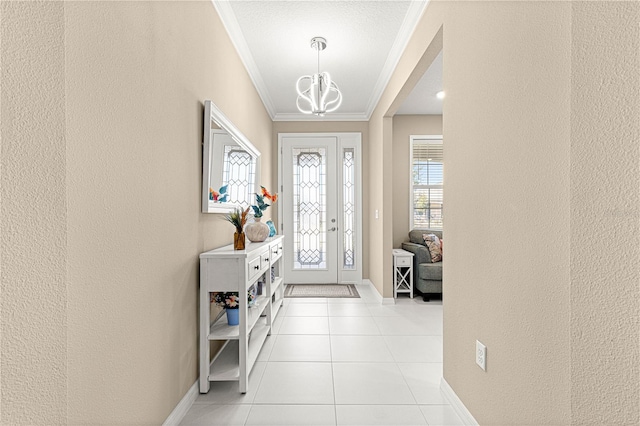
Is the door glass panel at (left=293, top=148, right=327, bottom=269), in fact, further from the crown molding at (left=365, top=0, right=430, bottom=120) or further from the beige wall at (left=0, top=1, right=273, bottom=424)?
the beige wall at (left=0, top=1, right=273, bottom=424)

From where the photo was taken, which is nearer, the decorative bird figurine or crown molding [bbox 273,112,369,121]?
the decorative bird figurine

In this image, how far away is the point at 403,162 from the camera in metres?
5.28

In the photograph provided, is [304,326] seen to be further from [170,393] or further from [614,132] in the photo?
[614,132]

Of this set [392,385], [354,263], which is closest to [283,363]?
[392,385]

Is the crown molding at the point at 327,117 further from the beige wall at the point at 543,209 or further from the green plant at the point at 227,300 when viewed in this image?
the green plant at the point at 227,300

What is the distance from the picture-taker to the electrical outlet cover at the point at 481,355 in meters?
1.54

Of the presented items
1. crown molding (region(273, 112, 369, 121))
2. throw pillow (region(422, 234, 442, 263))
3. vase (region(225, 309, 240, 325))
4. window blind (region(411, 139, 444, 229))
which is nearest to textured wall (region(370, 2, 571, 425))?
vase (region(225, 309, 240, 325))

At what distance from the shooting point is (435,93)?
442 cm

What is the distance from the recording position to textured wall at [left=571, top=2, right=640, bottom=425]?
78cm

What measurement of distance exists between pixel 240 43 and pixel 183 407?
277 cm

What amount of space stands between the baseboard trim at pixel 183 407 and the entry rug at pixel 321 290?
2.68 m

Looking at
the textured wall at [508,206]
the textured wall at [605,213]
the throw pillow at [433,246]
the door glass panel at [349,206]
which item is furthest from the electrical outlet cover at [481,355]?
the door glass panel at [349,206]

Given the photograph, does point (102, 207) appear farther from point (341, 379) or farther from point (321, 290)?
point (321, 290)

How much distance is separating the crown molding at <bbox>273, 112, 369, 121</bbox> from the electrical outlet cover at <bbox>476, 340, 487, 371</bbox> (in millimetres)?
4211
